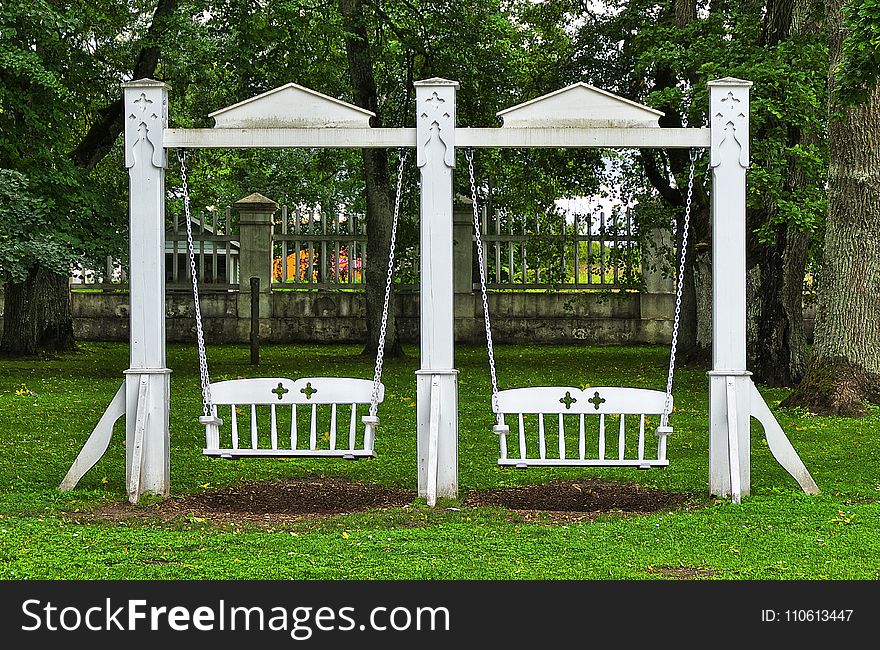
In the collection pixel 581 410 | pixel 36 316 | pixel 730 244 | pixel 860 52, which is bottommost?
pixel 581 410

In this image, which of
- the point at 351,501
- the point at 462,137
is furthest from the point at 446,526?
the point at 462,137

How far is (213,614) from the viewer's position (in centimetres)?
488

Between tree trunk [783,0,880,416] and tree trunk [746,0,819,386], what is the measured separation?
1.99m

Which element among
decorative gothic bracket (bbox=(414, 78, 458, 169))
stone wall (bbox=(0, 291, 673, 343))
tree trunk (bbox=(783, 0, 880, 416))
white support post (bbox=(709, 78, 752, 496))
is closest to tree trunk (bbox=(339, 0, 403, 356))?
stone wall (bbox=(0, 291, 673, 343))

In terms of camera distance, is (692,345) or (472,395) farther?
Answer: (692,345)

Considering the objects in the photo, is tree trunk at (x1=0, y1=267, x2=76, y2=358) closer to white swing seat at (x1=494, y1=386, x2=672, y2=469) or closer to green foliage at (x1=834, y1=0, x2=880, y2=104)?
white swing seat at (x1=494, y1=386, x2=672, y2=469)

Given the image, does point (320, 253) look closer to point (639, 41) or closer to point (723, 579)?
point (639, 41)

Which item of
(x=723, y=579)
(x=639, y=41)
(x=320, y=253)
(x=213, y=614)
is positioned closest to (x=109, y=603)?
(x=213, y=614)

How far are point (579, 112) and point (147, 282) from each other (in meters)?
2.98

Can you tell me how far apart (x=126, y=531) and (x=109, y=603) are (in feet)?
5.79

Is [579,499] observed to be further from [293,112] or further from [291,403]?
[293,112]

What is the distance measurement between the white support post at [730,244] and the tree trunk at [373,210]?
10.9 metres

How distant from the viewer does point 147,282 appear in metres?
7.88

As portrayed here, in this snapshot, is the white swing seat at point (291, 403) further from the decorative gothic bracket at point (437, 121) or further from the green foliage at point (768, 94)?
the green foliage at point (768, 94)
